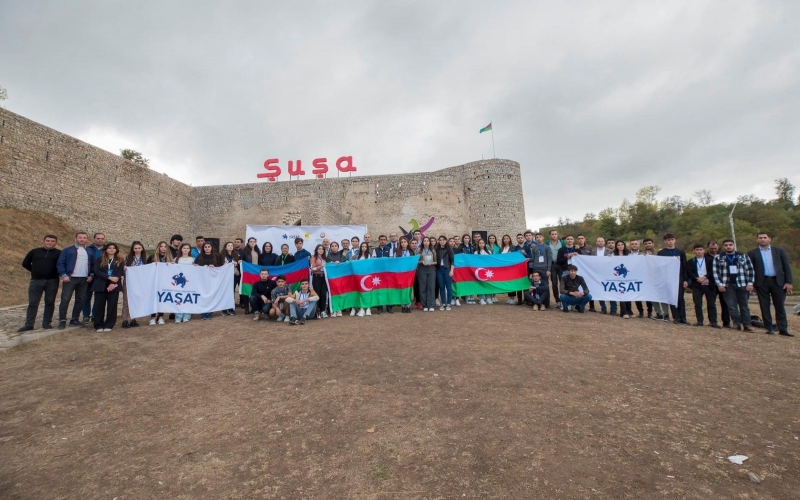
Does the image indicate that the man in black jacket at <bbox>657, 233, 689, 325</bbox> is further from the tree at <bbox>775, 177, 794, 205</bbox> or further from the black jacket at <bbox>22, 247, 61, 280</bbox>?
the tree at <bbox>775, 177, 794, 205</bbox>

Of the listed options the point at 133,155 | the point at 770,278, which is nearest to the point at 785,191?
the point at 770,278

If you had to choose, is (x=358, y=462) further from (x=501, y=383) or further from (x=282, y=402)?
(x=501, y=383)

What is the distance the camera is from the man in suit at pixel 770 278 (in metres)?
5.54

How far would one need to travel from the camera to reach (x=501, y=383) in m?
3.42

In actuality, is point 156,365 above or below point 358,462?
above

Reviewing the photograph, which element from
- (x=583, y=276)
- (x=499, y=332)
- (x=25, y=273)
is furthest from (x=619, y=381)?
(x=25, y=273)

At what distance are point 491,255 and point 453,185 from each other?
15962mm

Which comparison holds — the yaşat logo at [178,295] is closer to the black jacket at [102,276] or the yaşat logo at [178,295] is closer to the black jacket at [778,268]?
the black jacket at [102,276]

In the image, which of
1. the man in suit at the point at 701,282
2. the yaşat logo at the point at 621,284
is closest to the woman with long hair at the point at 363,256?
the yaşat logo at the point at 621,284

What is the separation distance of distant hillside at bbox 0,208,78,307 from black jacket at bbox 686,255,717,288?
48.1 ft

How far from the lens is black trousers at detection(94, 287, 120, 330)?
5824mm

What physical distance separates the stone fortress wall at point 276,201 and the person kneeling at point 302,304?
15.5 m

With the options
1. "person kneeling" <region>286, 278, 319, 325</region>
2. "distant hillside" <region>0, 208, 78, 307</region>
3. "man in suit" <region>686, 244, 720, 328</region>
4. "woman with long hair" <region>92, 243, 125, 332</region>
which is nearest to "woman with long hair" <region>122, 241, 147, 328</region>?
"woman with long hair" <region>92, 243, 125, 332</region>

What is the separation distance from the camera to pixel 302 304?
6.48 meters
